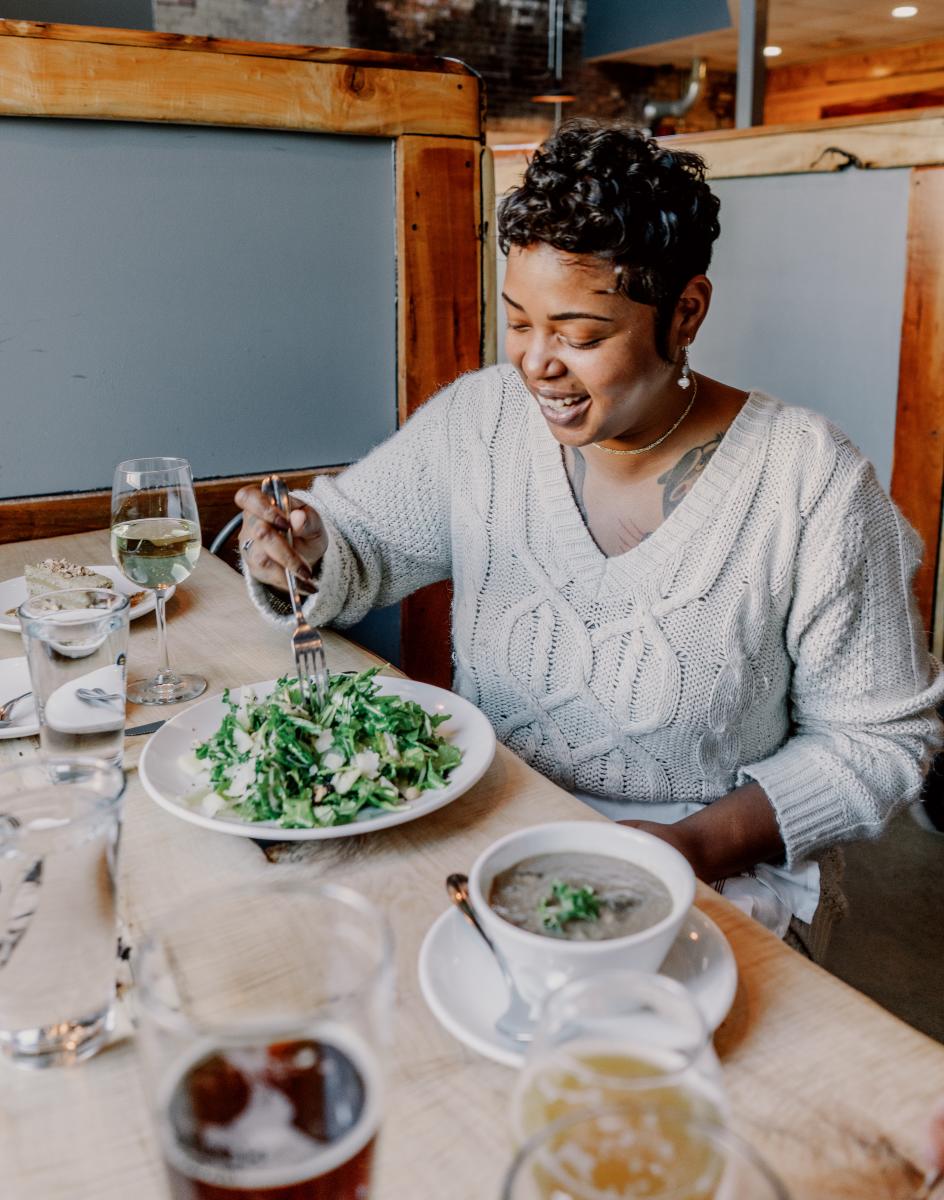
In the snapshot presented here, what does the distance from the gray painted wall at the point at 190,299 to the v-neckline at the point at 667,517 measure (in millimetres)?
1069

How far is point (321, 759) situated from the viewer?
959mm

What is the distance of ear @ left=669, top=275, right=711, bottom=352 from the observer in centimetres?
132

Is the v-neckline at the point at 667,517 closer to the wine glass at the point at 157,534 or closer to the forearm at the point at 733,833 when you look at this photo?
the forearm at the point at 733,833

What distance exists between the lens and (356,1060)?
462 millimetres

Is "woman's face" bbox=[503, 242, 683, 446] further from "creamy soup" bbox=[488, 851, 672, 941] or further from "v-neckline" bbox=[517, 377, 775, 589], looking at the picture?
"creamy soup" bbox=[488, 851, 672, 941]

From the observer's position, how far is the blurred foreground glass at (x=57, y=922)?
630 mm

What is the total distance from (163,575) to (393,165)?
138 cm

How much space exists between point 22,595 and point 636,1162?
1.36 meters

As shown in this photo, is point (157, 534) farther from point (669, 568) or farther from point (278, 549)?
point (669, 568)

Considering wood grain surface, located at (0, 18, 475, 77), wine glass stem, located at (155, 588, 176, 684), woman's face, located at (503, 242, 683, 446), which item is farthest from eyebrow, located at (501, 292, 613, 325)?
wood grain surface, located at (0, 18, 475, 77)

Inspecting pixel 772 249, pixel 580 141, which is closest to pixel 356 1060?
pixel 580 141

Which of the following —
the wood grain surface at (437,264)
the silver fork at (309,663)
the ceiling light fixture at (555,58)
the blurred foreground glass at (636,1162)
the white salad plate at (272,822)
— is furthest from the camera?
the ceiling light fixture at (555,58)

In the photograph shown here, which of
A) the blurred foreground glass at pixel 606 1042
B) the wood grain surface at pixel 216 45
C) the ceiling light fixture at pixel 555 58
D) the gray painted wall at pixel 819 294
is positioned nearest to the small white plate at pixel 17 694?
the blurred foreground glass at pixel 606 1042

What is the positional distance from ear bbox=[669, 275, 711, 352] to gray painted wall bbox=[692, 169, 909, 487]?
2.05 m
